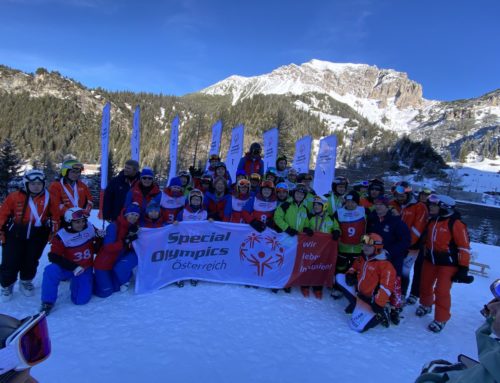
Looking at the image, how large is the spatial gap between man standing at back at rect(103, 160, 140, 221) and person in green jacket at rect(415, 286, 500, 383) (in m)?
5.33

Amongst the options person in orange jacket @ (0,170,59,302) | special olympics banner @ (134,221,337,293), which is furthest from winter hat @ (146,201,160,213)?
person in orange jacket @ (0,170,59,302)

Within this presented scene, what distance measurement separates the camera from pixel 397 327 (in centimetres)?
457

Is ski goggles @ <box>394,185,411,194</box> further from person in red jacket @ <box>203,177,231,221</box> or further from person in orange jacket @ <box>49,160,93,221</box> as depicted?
person in orange jacket @ <box>49,160,93,221</box>

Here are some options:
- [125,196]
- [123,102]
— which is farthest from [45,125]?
[125,196]

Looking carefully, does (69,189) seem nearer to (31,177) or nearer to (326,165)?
(31,177)

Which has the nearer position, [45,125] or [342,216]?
[342,216]

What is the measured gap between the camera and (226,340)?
11.8ft

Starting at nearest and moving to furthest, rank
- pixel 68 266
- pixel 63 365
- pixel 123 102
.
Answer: pixel 63 365 → pixel 68 266 → pixel 123 102

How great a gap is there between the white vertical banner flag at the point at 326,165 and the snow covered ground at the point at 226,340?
17.1 ft

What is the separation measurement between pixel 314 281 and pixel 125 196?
3927mm

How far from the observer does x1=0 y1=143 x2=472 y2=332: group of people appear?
14.1ft

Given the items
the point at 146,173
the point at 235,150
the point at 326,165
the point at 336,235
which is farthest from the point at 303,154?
the point at 146,173

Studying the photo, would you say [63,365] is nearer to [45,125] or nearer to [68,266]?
[68,266]

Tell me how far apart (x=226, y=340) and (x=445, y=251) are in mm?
3597
